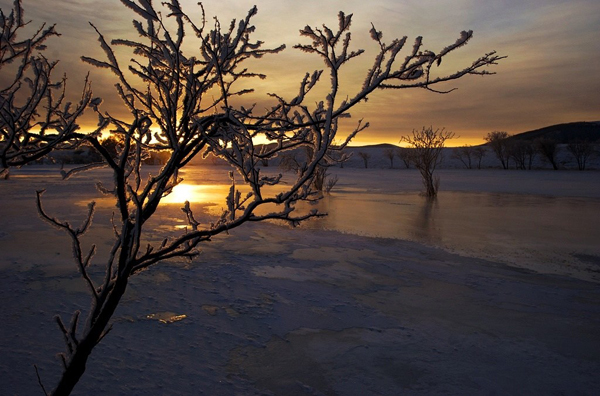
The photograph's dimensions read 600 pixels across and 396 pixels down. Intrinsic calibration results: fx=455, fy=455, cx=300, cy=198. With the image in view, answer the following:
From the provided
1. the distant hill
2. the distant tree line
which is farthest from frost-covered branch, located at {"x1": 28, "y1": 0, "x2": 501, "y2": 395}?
the distant hill

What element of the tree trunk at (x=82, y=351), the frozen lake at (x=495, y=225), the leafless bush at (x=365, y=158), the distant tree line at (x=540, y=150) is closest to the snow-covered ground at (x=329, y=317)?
the frozen lake at (x=495, y=225)

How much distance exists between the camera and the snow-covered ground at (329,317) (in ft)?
11.2

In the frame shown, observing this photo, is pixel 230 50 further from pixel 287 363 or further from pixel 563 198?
pixel 563 198

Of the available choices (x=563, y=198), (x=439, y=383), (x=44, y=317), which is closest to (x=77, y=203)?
(x=44, y=317)

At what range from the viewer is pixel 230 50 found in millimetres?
2162

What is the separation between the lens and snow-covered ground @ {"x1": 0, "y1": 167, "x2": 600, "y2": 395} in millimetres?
3408

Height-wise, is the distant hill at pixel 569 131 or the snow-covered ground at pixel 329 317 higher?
the distant hill at pixel 569 131

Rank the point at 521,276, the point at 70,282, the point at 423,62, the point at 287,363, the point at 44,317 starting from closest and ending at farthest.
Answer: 1. the point at 423,62
2. the point at 287,363
3. the point at 44,317
4. the point at 70,282
5. the point at 521,276

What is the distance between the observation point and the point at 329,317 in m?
4.66

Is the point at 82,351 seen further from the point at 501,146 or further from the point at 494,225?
the point at 501,146

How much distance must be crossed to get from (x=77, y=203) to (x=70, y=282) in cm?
959

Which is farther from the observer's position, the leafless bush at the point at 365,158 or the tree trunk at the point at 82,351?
the leafless bush at the point at 365,158

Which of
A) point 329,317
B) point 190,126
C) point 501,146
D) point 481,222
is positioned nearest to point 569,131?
point 501,146

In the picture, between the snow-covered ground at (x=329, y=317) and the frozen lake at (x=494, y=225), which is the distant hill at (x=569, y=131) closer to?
the frozen lake at (x=494, y=225)
